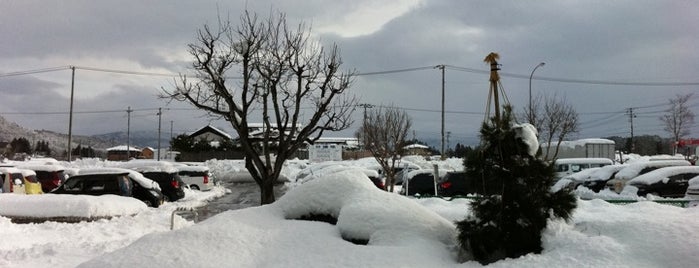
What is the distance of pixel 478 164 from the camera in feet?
23.4

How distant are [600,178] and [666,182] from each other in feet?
11.0

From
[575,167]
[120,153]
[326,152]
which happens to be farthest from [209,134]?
[575,167]

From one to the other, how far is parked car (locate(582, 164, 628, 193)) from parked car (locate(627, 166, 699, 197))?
2.60 meters

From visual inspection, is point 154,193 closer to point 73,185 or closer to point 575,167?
point 73,185

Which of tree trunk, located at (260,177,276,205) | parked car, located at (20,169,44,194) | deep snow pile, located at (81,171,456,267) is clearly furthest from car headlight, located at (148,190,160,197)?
deep snow pile, located at (81,171,456,267)

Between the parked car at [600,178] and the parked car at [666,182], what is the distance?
102 inches

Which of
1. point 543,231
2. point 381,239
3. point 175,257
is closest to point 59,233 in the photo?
point 175,257

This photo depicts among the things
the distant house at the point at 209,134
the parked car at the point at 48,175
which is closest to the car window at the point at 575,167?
the parked car at the point at 48,175

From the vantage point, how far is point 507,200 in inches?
264

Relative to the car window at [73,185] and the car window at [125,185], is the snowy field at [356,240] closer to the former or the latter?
the car window at [125,185]

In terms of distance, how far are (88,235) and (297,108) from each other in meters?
5.12

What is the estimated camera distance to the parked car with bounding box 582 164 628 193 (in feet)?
72.3

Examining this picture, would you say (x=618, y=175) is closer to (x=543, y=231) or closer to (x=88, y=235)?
(x=543, y=231)

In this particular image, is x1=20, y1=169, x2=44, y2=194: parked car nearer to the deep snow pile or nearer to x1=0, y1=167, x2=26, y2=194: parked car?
x1=0, y1=167, x2=26, y2=194: parked car
